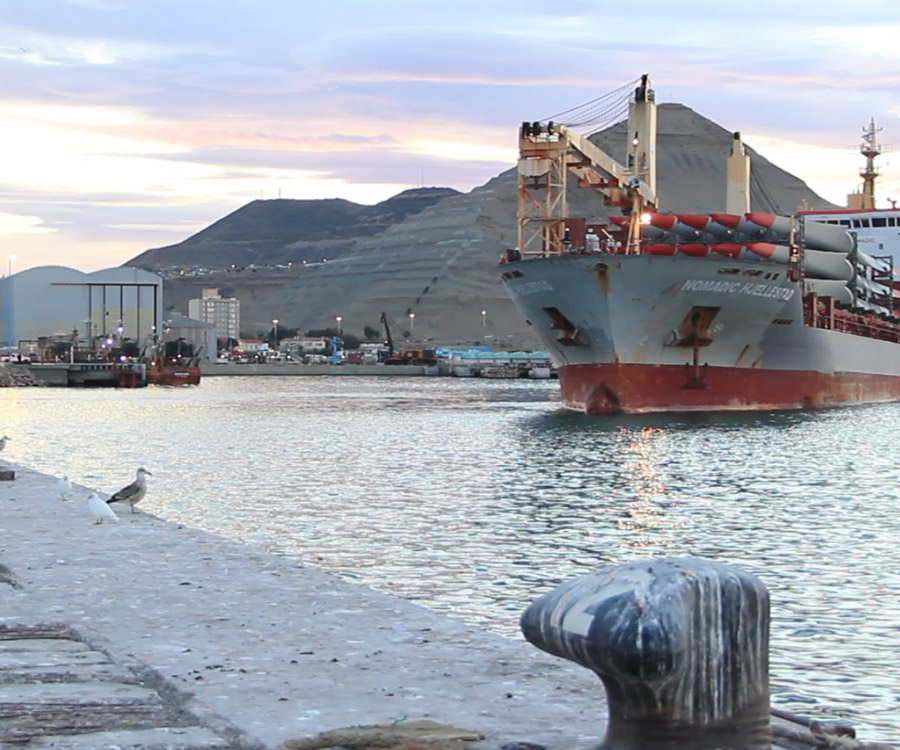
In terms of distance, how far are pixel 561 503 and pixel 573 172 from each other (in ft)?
117

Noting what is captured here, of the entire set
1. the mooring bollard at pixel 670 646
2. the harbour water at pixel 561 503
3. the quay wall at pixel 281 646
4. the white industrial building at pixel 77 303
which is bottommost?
the harbour water at pixel 561 503

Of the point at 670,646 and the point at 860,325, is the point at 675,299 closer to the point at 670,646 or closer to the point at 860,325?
the point at 860,325

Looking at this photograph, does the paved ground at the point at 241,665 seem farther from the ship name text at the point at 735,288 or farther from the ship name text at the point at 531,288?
the ship name text at the point at 531,288

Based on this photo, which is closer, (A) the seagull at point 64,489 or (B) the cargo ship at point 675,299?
(A) the seagull at point 64,489

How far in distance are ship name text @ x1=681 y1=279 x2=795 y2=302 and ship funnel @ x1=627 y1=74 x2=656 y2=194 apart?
38.8 ft

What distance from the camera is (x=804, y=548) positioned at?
60.5 ft

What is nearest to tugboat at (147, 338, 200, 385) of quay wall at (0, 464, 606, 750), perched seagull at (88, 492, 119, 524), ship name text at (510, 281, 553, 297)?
ship name text at (510, 281, 553, 297)

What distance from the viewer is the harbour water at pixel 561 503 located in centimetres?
1312

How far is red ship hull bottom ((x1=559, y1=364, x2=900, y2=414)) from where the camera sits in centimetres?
4978

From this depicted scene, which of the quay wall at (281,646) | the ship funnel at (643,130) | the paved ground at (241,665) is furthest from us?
the ship funnel at (643,130)

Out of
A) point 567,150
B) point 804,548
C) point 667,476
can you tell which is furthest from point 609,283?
point 804,548

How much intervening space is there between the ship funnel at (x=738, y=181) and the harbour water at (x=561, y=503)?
2251cm

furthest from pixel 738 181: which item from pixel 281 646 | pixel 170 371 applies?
pixel 170 371

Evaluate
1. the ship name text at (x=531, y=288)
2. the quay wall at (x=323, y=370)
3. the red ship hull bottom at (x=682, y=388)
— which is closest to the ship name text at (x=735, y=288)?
the red ship hull bottom at (x=682, y=388)
